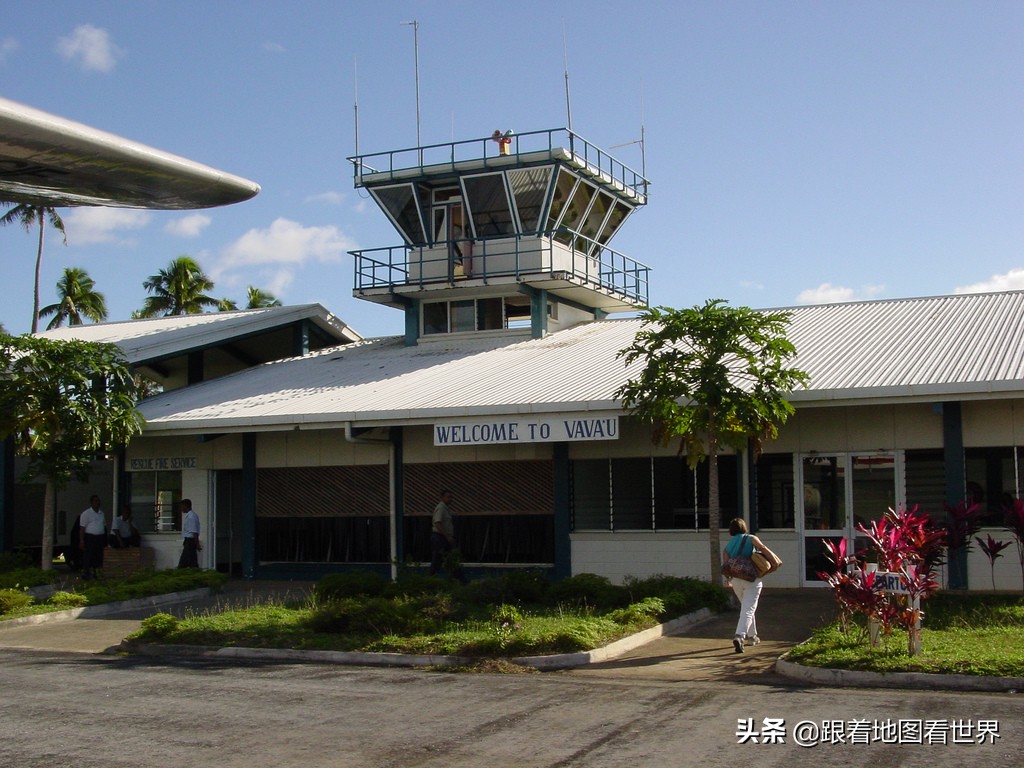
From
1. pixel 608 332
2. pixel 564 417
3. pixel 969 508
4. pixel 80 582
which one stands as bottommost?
pixel 80 582

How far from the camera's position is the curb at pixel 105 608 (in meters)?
16.7

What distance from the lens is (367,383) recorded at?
23250 mm

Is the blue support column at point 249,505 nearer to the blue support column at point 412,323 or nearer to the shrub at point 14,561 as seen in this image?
the shrub at point 14,561

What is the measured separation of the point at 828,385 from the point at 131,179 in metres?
15.2

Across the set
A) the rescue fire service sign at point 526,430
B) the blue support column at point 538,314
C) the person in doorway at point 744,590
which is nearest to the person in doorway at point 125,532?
the rescue fire service sign at point 526,430

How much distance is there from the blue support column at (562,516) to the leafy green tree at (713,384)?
3632mm

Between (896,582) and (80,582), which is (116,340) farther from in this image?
(896,582)

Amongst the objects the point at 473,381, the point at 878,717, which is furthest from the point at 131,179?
the point at 473,381

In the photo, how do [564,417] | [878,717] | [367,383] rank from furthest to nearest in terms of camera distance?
[367,383], [564,417], [878,717]

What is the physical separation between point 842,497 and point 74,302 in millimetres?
48600

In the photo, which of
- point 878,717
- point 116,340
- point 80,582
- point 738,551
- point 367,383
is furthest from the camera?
point 116,340

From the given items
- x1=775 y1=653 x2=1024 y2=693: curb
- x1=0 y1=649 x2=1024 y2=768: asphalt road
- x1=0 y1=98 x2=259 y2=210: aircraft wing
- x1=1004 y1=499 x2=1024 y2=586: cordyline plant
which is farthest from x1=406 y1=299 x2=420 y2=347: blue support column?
x1=0 y1=98 x2=259 y2=210: aircraft wing

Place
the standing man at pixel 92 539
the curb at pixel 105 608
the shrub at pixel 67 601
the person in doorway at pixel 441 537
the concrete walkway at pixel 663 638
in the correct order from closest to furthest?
1. the concrete walkway at pixel 663 638
2. the curb at pixel 105 608
3. the shrub at pixel 67 601
4. the person in doorway at pixel 441 537
5. the standing man at pixel 92 539

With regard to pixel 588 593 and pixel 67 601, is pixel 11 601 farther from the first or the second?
pixel 588 593
